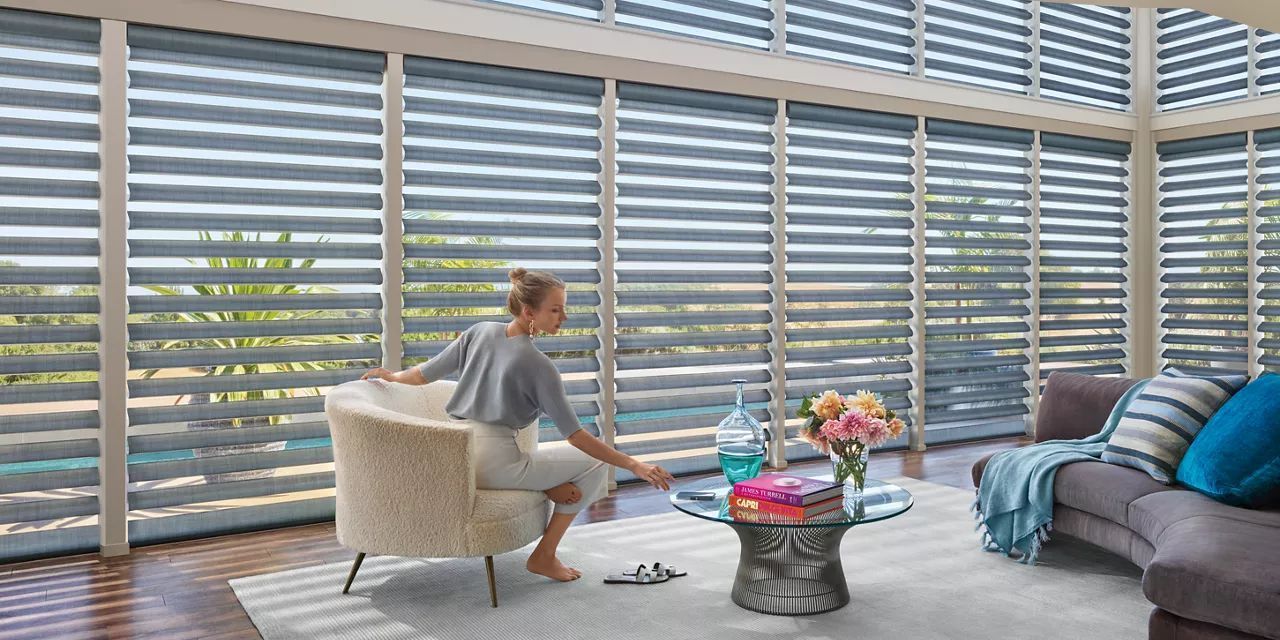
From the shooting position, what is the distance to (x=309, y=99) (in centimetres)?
454

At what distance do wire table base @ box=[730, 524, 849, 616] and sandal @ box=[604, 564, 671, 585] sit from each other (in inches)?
15.3

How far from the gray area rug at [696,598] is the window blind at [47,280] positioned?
1.08 m

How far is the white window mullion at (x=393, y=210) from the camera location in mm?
4707

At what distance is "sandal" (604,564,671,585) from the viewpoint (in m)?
3.59

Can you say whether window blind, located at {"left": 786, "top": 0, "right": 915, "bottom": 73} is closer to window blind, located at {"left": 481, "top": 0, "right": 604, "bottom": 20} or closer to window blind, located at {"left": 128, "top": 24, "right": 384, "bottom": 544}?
window blind, located at {"left": 481, "top": 0, "right": 604, "bottom": 20}

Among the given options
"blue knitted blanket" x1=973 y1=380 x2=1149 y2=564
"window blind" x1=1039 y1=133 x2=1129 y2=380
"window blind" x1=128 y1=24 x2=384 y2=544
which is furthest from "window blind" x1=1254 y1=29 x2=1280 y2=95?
"window blind" x1=128 y1=24 x2=384 y2=544

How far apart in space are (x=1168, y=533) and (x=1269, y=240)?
5.03 meters

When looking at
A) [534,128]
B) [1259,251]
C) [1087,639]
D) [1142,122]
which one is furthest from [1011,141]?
[1087,639]

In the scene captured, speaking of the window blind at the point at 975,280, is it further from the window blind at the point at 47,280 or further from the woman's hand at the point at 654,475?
the window blind at the point at 47,280

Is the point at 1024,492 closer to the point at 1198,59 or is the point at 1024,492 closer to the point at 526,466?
the point at 526,466

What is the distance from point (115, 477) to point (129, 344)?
1.94 feet

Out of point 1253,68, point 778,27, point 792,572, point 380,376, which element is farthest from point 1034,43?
point 380,376

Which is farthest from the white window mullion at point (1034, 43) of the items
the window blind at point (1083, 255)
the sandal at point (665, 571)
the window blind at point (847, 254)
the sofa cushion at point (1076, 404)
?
the sandal at point (665, 571)

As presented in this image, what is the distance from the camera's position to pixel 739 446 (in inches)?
137
